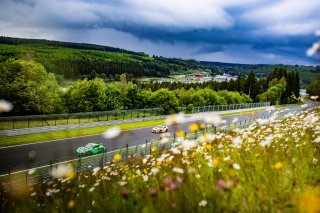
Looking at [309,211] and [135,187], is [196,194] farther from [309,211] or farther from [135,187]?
[309,211]

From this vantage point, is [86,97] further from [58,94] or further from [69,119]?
[69,119]

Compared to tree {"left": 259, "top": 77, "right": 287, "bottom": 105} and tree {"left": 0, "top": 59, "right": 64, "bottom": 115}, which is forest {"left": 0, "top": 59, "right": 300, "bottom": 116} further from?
tree {"left": 259, "top": 77, "right": 287, "bottom": 105}

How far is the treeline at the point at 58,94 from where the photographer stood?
51312 millimetres

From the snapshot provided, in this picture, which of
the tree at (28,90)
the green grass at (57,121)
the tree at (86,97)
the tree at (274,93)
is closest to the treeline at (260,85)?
the tree at (274,93)

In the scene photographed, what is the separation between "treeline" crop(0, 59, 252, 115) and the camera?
51312mm

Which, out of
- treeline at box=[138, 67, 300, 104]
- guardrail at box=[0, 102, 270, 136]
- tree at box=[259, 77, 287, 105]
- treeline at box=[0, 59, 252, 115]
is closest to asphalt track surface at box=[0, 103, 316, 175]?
guardrail at box=[0, 102, 270, 136]

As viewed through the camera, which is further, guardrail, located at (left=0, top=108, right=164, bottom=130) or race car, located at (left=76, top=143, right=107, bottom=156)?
guardrail, located at (left=0, top=108, right=164, bottom=130)

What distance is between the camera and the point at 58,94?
58.0m

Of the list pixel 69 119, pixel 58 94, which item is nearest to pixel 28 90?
pixel 58 94

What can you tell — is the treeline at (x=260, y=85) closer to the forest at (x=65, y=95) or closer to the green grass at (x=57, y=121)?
the forest at (x=65, y=95)

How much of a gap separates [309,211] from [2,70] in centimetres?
5978

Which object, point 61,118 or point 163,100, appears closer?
point 61,118

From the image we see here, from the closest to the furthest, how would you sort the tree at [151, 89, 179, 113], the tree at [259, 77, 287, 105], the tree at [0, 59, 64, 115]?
the tree at [0, 59, 64, 115], the tree at [151, 89, 179, 113], the tree at [259, 77, 287, 105]

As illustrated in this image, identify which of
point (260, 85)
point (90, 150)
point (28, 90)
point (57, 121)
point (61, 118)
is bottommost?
point (90, 150)
